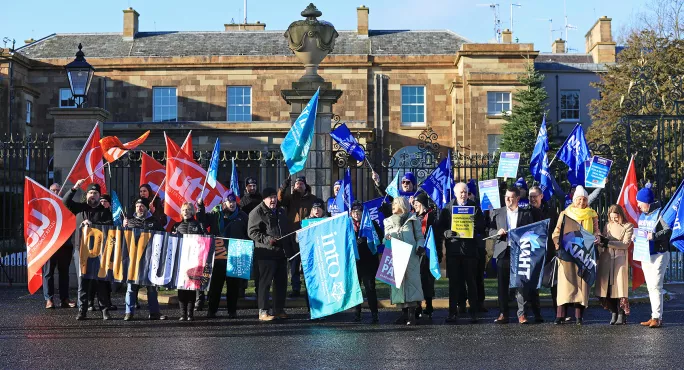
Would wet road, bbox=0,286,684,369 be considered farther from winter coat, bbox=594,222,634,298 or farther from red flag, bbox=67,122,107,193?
red flag, bbox=67,122,107,193

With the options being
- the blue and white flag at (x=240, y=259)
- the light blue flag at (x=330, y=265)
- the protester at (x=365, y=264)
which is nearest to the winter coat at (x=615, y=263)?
the protester at (x=365, y=264)

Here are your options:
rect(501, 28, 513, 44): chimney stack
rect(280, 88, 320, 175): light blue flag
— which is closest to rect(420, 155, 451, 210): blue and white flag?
rect(280, 88, 320, 175): light blue flag

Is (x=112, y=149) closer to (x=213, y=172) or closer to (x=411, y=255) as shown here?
(x=213, y=172)

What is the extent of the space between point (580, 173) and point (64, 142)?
9317 millimetres

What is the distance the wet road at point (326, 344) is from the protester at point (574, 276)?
0.91 ft

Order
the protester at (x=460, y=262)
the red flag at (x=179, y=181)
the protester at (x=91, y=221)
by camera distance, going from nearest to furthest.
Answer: the protester at (x=460, y=262) → the protester at (x=91, y=221) → the red flag at (x=179, y=181)

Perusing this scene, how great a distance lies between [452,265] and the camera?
12992 millimetres

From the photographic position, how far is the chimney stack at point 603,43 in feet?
168

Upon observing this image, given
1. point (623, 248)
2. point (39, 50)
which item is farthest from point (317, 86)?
point (39, 50)

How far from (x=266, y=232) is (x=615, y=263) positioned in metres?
4.75

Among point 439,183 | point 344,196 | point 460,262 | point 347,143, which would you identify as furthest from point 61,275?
point 439,183

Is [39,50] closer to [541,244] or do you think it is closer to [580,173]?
[580,173]

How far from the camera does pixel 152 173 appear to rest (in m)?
16.0

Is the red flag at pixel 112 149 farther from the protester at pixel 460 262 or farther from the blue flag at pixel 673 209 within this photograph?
the blue flag at pixel 673 209
